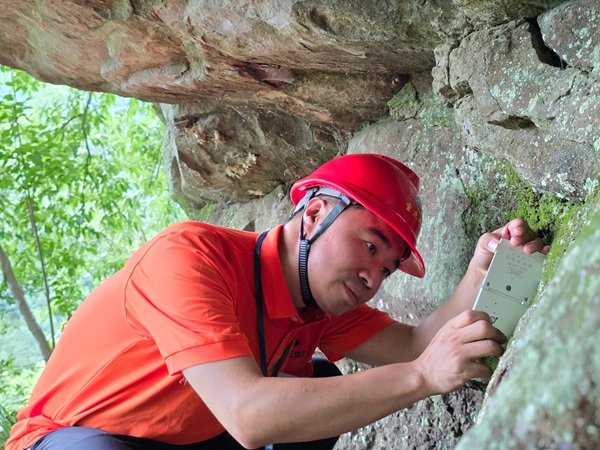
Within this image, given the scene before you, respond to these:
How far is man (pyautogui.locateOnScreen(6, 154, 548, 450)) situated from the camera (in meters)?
1.84

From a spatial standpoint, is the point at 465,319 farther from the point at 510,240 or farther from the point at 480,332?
→ the point at 510,240

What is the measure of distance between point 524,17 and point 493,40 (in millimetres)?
125

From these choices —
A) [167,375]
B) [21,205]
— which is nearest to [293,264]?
[167,375]

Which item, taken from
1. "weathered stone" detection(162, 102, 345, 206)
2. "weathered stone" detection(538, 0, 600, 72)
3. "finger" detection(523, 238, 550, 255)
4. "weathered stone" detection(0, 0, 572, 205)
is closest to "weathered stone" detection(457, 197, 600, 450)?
"weathered stone" detection(538, 0, 600, 72)

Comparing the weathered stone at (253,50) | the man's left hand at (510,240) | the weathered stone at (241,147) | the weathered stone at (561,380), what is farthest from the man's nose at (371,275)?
the weathered stone at (241,147)

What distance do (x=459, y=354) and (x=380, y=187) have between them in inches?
28.3

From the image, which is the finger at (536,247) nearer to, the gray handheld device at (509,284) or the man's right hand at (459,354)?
the gray handheld device at (509,284)

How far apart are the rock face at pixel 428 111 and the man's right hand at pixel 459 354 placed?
0.09 metres

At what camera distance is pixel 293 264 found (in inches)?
95.9

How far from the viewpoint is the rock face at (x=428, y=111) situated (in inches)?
38.4

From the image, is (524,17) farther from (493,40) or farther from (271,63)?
(271,63)

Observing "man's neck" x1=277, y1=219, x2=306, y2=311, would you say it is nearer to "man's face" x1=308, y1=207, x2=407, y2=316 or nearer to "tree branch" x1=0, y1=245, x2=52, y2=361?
"man's face" x1=308, y1=207, x2=407, y2=316

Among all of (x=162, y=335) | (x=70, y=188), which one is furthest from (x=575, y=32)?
(x=70, y=188)

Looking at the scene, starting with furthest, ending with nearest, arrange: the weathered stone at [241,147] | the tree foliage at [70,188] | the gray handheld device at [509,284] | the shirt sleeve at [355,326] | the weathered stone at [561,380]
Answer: the tree foliage at [70,188] < the weathered stone at [241,147] < the shirt sleeve at [355,326] < the gray handheld device at [509,284] < the weathered stone at [561,380]
